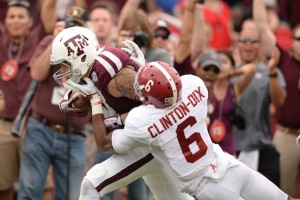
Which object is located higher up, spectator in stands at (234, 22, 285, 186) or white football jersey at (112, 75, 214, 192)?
white football jersey at (112, 75, 214, 192)

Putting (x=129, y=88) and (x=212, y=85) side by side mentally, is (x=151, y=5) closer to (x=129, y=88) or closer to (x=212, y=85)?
(x=212, y=85)

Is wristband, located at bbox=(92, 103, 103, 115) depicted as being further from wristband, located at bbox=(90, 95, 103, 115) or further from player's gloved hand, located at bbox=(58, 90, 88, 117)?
player's gloved hand, located at bbox=(58, 90, 88, 117)

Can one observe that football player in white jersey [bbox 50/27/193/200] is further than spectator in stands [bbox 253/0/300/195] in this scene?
No

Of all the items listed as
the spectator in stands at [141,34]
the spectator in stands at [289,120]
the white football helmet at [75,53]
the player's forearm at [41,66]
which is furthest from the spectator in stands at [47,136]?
the spectator in stands at [289,120]

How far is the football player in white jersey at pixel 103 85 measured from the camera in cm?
747

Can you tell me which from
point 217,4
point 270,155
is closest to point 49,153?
point 270,155

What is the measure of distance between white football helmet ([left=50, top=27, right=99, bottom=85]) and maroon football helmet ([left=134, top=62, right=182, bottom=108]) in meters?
0.49

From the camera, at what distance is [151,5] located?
13.3 m

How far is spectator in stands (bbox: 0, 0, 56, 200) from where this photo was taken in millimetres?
9344

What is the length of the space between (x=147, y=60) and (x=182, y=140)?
1935 mm

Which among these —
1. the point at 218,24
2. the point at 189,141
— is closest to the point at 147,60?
the point at 189,141

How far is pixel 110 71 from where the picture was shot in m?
7.46

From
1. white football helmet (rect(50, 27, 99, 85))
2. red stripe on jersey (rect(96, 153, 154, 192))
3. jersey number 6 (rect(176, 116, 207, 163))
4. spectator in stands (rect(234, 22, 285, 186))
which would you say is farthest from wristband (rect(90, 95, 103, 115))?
spectator in stands (rect(234, 22, 285, 186))

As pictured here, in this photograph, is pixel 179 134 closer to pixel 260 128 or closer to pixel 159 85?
pixel 159 85
